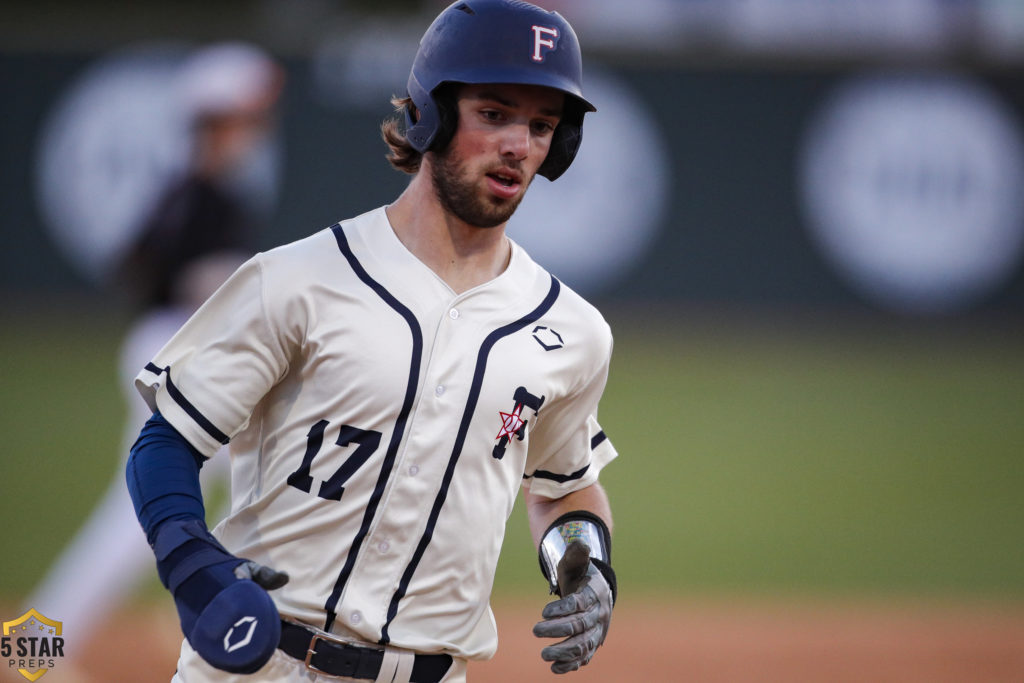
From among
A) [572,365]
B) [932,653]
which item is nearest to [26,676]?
[572,365]

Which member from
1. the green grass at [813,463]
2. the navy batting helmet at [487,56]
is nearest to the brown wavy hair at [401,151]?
the navy batting helmet at [487,56]

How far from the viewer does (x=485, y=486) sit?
2818mm

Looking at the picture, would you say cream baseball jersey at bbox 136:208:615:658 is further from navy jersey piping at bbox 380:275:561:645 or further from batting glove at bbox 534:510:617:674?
batting glove at bbox 534:510:617:674

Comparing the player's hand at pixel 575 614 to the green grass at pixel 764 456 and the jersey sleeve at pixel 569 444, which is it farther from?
the green grass at pixel 764 456

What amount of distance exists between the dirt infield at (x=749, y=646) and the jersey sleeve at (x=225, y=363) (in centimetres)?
329

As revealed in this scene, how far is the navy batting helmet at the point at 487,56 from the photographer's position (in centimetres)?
271

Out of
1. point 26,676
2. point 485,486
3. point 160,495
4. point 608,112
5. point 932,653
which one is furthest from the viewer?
point 608,112

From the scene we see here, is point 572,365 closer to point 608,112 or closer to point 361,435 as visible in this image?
point 361,435

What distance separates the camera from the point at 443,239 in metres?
2.86

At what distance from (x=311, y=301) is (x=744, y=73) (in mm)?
12836

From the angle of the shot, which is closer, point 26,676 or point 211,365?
point 211,365

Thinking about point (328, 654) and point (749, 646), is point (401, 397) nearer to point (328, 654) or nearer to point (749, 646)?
point (328, 654)

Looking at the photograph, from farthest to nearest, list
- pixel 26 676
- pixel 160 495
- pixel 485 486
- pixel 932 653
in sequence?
pixel 932 653 < pixel 26 676 < pixel 485 486 < pixel 160 495

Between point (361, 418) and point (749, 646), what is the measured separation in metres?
4.52
